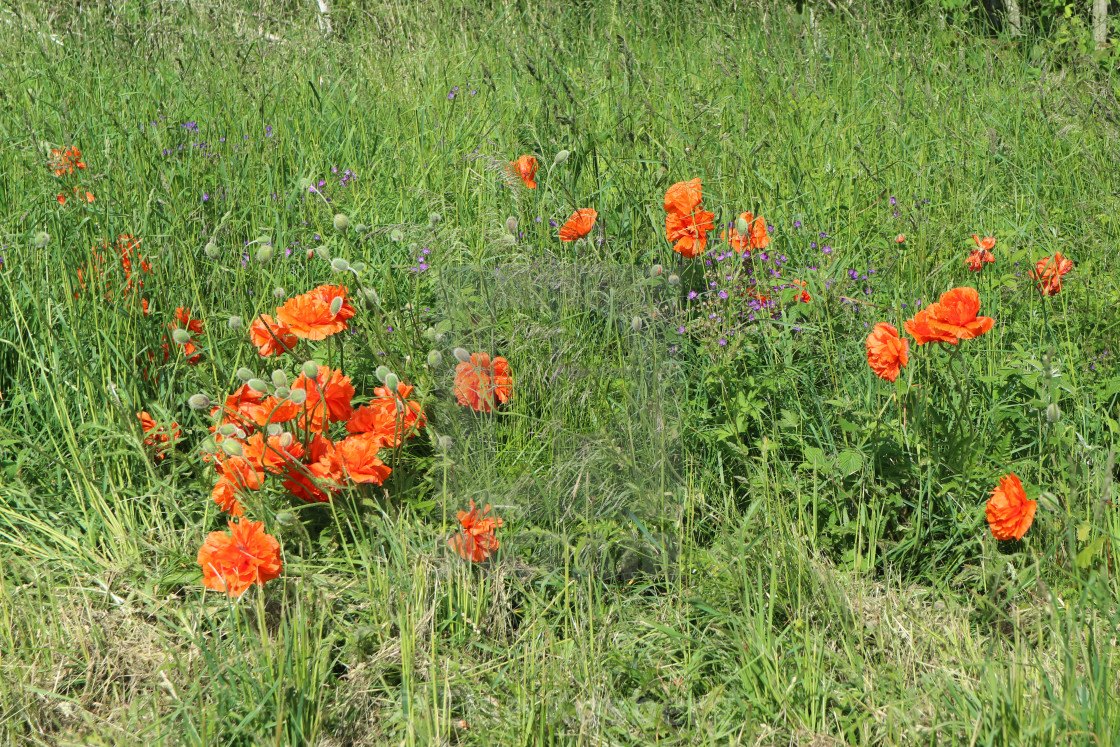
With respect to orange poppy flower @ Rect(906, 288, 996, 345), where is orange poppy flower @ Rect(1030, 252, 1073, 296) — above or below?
below

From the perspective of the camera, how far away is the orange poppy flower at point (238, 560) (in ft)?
4.75

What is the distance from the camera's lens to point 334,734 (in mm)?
1436

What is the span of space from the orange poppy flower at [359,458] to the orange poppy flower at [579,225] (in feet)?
2.27

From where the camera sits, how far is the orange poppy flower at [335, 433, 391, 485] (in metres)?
1.62

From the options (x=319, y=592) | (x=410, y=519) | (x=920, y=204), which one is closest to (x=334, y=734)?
(x=319, y=592)

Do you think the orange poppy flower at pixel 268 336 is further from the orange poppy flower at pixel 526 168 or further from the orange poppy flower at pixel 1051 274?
the orange poppy flower at pixel 1051 274

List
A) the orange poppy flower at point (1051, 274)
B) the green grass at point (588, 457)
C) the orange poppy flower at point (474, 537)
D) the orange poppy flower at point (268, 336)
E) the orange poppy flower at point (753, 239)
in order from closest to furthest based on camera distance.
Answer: the green grass at point (588, 457), the orange poppy flower at point (474, 537), the orange poppy flower at point (268, 336), the orange poppy flower at point (1051, 274), the orange poppy flower at point (753, 239)

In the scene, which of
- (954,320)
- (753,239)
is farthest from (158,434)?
(954,320)

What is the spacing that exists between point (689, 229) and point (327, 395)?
2.95 feet

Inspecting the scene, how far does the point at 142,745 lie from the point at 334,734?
11.6 inches

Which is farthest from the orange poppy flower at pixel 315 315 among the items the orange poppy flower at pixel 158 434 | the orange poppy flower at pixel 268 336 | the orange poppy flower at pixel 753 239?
the orange poppy flower at pixel 753 239

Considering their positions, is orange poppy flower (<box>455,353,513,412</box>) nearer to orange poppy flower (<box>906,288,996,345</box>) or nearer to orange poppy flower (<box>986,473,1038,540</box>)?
orange poppy flower (<box>906,288,996,345</box>)

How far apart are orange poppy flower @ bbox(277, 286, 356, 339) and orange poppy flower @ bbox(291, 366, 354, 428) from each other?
8cm

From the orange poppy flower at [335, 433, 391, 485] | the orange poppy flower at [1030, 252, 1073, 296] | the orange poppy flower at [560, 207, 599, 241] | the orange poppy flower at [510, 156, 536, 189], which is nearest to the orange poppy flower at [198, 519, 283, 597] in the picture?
the orange poppy flower at [335, 433, 391, 485]
